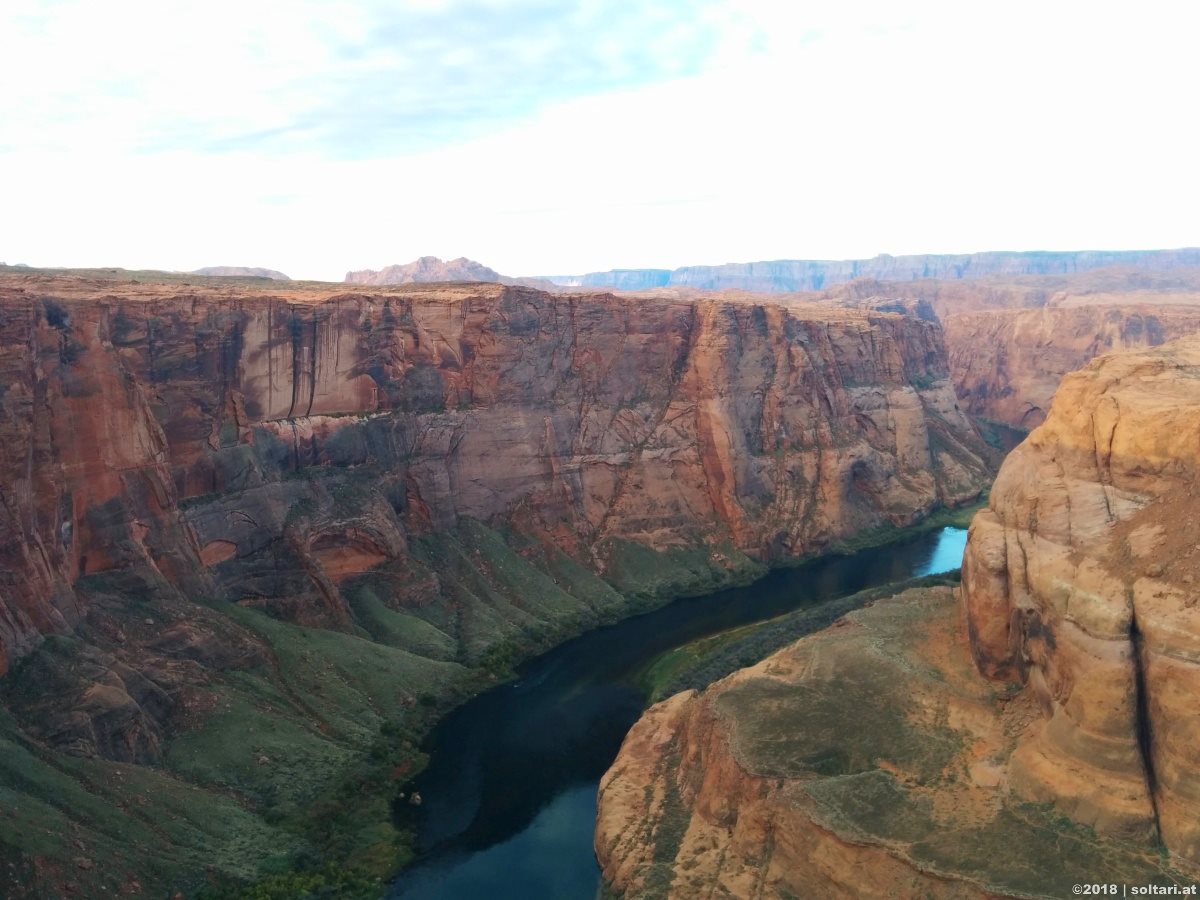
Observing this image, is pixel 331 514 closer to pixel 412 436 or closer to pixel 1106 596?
pixel 412 436

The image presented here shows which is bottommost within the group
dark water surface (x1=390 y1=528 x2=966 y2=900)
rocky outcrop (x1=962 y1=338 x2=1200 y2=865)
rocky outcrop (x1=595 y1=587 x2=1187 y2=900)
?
dark water surface (x1=390 y1=528 x2=966 y2=900)

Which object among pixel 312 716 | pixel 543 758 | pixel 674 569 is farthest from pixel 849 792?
pixel 674 569

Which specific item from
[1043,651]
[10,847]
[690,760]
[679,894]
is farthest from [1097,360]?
[10,847]

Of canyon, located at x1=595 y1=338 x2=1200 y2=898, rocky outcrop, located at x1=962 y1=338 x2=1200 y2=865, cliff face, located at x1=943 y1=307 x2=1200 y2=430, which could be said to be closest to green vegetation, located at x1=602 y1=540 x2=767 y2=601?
canyon, located at x1=595 y1=338 x2=1200 y2=898

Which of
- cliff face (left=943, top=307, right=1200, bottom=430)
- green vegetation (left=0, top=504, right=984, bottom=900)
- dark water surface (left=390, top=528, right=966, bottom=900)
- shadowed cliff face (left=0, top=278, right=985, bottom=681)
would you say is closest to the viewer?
green vegetation (left=0, top=504, right=984, bottom=900)

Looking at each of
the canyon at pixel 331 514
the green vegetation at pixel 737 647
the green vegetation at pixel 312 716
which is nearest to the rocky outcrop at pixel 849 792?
the green vegetation at pixel 312 716

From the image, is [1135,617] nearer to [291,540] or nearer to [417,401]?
[291,540]

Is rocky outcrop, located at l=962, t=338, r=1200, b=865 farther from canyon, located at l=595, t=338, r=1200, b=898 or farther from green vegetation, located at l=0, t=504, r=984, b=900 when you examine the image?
green vegetation, located at l=0, t=504, r=984, b=900
